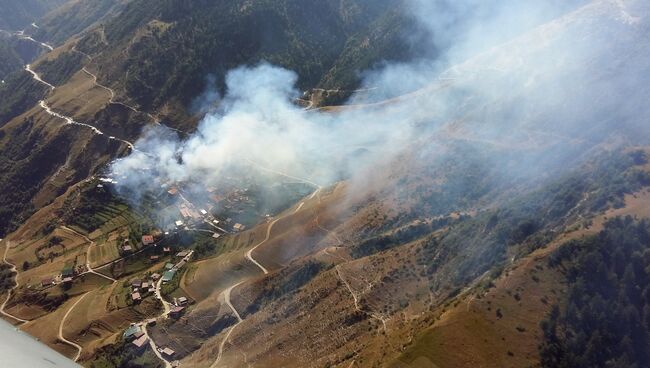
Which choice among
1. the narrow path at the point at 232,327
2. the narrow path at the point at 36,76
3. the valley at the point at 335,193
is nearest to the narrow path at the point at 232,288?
the narrow path at the point at 232,327

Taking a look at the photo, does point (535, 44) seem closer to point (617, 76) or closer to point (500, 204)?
point (617, 76)

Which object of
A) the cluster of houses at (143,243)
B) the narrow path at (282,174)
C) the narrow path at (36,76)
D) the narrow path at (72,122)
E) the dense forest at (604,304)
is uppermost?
the narrow path at (36,76)

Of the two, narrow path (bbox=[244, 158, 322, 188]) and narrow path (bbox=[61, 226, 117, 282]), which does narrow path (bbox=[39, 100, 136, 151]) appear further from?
narrow path (bbox=[244, 158, 322, 188])

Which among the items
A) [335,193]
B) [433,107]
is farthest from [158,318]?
[433,107]

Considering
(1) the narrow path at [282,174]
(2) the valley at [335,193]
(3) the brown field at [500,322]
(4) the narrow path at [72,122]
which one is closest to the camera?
(3) the brown field at [500,322]

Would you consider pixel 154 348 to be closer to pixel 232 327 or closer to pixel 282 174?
pixel 232 327

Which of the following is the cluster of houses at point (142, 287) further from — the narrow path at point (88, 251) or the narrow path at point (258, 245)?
the narrow path at point (258, 245)

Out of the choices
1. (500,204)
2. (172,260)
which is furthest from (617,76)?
(172,260)
